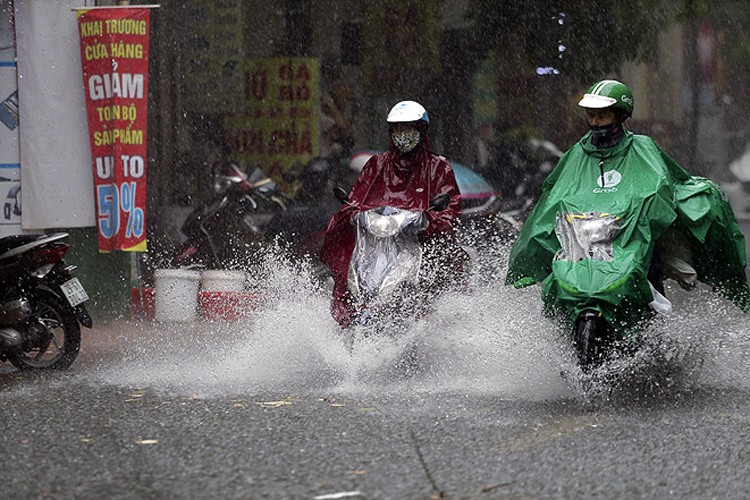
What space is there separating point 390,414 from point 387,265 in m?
1.78

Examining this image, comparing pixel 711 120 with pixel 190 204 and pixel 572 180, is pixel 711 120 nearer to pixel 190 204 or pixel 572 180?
pixel 190 204

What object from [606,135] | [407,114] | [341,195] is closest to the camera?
[606,135]

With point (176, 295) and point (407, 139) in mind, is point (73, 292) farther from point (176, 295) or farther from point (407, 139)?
point (176, 295)

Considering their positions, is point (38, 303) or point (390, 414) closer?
point (390, 414)

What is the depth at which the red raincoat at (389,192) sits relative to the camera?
31.2 ft

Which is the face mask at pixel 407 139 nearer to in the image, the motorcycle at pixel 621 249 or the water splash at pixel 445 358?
the water splash at pixel 445 358

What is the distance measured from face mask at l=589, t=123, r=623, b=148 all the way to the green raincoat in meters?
0.04

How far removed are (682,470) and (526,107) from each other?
1093 centimetres

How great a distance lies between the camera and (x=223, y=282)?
13.0m

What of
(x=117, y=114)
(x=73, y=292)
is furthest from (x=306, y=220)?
(x=73, y=292)

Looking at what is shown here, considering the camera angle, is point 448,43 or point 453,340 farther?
point 448,43

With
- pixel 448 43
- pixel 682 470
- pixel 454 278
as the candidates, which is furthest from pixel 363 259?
pixel 448 43

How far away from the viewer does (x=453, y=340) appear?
9195mm

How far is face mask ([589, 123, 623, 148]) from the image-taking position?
27.5ft
